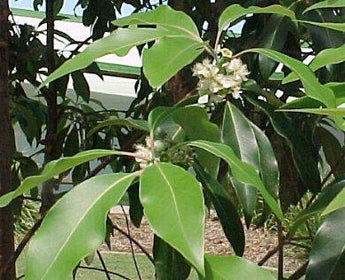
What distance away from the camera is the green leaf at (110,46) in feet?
2.24

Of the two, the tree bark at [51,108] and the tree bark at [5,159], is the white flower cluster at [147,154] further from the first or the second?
the tree bark at [51,108]

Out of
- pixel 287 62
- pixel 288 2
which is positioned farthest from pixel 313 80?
pixel 288 2

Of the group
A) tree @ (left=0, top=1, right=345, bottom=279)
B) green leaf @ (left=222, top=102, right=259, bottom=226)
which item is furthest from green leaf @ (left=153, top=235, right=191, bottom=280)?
green leaf @ (left=222, top=102, right=259, bottom=226)

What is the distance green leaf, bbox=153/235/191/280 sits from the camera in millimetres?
780

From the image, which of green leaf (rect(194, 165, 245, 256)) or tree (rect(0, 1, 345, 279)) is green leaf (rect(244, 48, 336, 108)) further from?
green leaf (rect(194, 165, 245, 256))

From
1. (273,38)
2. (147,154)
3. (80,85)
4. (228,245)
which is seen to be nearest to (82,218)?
(147,154)

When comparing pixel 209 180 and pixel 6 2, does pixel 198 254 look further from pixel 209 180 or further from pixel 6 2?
pixel 6 2

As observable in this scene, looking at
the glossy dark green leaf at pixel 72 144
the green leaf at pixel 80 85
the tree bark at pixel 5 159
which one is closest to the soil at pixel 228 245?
the green leaf at pixel 80 85

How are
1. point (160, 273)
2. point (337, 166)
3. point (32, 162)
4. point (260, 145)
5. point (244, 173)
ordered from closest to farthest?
point (244, 173)
point (160, 273)
point (260, 145)
point (337, 166)
point (32, 162)

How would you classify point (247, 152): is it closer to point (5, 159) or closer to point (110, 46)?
point (110, 46)

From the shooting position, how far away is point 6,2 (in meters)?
1.26

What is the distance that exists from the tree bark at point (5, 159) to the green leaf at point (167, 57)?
58 cm

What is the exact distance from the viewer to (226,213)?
0.83 m

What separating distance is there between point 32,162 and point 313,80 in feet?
3.32
